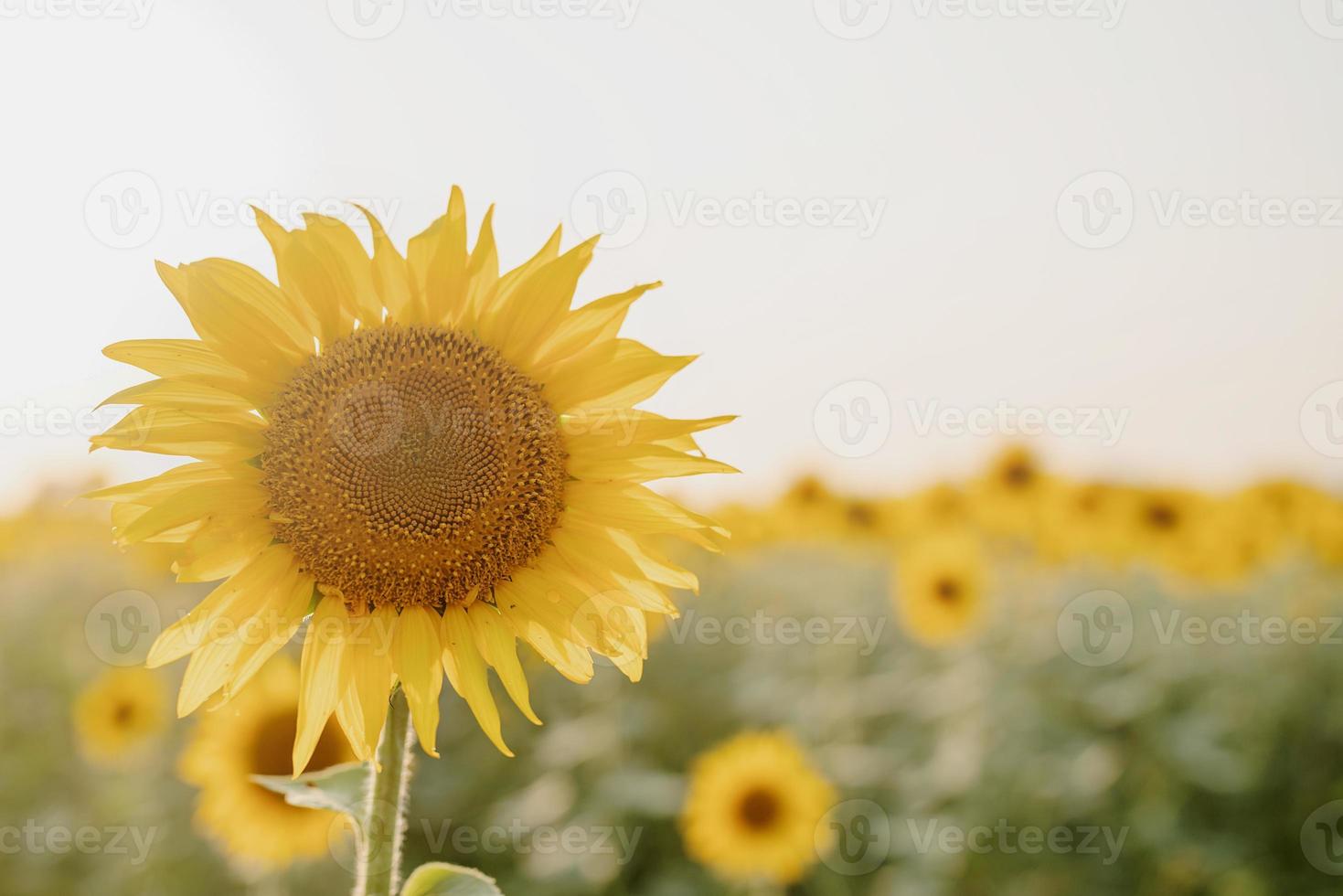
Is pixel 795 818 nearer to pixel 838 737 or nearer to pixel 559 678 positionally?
pixel 838 737

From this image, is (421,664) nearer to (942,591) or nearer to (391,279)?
(391,279)

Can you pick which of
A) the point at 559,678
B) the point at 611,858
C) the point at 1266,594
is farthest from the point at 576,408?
the point at 1266,594

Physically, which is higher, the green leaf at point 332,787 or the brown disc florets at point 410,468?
the brown disc florets at point 410,468

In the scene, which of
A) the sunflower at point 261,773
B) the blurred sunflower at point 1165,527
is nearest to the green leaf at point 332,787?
the sunflower at point 261,773

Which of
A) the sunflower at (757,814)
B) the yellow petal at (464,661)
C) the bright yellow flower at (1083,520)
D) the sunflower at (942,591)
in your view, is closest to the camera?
the yellow petal at (464,661)

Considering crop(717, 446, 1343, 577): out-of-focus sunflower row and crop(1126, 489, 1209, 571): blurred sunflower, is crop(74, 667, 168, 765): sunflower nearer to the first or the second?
crop(717, 446, 1343, 577): out-of-focus sunflower row

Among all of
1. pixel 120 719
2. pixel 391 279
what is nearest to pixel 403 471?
pixel 391 279

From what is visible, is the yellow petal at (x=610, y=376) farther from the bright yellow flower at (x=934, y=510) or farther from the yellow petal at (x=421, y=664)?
the bright yellow flower at (x=934, y=510)

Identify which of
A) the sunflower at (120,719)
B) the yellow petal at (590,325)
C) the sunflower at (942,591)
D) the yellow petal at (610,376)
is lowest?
the sunflower at (120,719)
